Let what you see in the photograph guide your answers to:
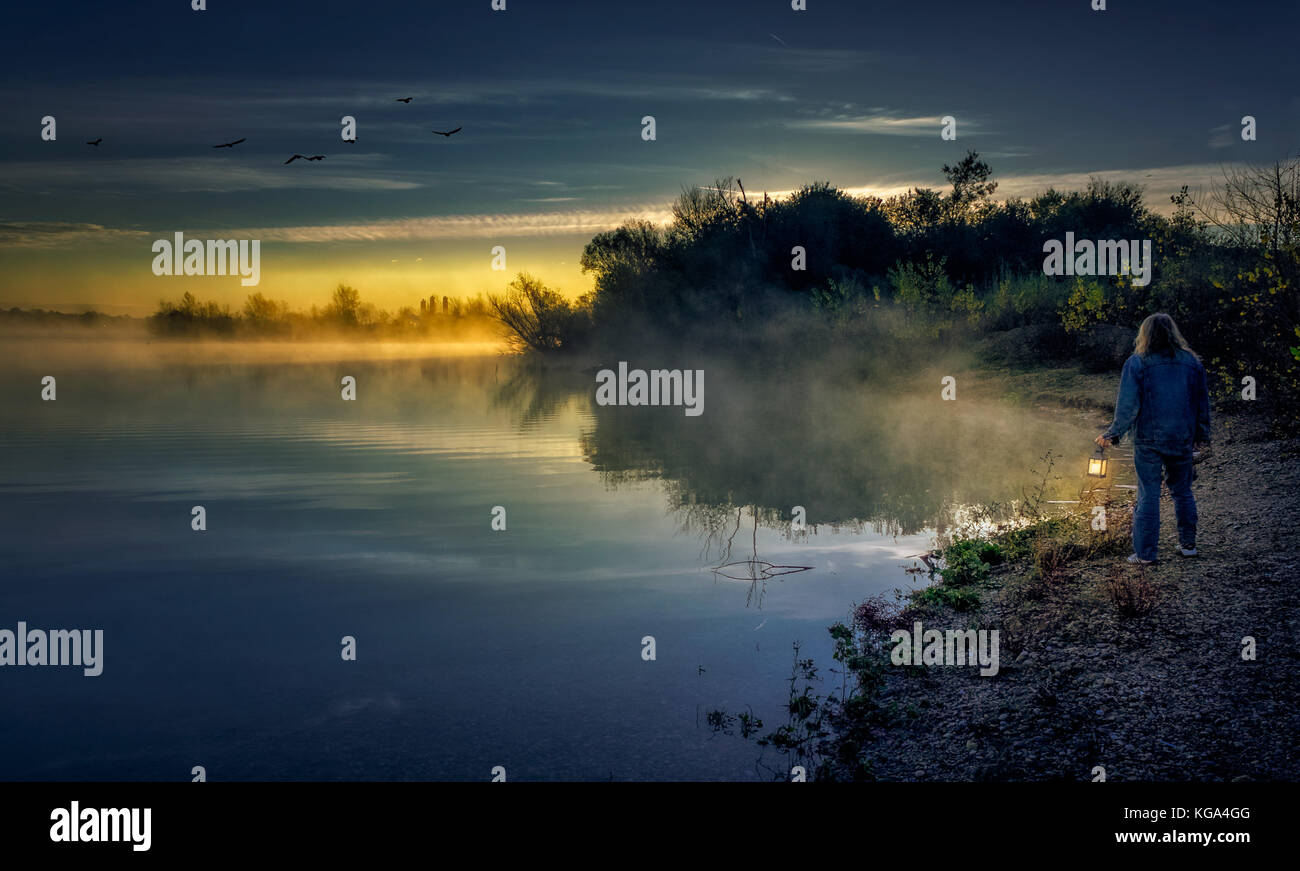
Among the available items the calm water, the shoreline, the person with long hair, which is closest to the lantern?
the person with long hair

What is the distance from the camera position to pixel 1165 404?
8.81 m

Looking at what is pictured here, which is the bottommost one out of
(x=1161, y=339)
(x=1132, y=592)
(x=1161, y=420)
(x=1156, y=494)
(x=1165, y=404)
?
(x=1132, y=592)

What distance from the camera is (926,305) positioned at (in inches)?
1315

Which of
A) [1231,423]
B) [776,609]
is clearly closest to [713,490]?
[776,609]

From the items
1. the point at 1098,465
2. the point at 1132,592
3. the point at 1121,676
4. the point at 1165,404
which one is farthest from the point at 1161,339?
the point at 1121,676

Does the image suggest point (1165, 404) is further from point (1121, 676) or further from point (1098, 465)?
point (1121, 676)

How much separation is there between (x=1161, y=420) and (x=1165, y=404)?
0.16 m

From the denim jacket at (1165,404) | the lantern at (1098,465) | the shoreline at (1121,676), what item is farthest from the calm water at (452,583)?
the denim jacket at (1165,404)

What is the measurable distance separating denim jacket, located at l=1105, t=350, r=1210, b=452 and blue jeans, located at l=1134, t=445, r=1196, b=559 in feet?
0.39

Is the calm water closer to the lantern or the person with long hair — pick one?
the lantern

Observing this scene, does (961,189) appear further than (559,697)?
Yes

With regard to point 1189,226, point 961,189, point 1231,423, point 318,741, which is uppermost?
point 961,189

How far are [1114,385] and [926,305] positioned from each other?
445 inches
